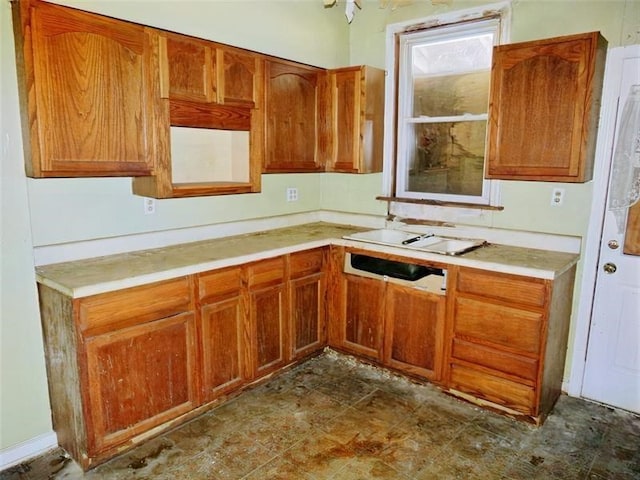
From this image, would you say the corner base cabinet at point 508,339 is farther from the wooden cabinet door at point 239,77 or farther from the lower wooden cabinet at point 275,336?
the wooden cabinet door at point 239,77

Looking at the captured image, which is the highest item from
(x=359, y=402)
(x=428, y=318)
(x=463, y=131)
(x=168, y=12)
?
(x=168, y=12)

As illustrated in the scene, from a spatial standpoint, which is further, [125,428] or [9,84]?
[125,428]

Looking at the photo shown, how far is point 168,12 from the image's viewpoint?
262cm

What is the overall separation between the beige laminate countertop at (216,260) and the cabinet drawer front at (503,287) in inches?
1.8

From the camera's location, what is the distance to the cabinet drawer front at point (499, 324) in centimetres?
248

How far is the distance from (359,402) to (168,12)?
255 cm

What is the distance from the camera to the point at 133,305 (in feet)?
7.14

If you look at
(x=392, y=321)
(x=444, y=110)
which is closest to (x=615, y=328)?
(x=392, y=321)

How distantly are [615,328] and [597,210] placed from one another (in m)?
0.72

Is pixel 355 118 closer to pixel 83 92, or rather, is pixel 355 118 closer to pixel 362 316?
pixel 362 316

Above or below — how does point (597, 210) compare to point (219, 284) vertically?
above

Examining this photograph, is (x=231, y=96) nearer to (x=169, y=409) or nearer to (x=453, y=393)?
(x=169, y=409)

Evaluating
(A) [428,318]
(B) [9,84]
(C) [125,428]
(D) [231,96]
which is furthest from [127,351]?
(A) [428,318]

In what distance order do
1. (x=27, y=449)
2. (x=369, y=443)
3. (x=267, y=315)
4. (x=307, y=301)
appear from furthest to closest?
1. (x=307, y=301)
2. (x=267, y=315)
3. (x=369, y=443)
4. (x=27, y=449)
